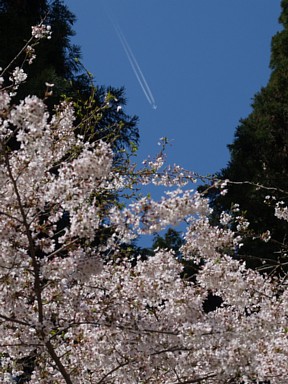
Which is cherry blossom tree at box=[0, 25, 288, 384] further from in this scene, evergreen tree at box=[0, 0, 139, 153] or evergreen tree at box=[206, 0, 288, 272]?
evergreen tree at box=[206, 0, 288, 272]

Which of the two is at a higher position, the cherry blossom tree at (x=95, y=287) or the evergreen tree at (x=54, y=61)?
the evergreen tree at (x=54, y=61)

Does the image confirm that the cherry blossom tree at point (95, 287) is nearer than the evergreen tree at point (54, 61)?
Yes

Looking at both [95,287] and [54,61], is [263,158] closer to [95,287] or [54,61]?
[54,61]

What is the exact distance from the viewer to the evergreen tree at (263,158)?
44.6 feet

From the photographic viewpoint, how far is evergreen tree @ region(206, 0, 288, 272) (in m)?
13.6

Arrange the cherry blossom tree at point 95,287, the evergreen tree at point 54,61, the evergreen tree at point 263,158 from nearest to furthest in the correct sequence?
the cherry blossom tree at point 95,287
the evergreen tree at point 54,61
the evergreen tree at point 263,158

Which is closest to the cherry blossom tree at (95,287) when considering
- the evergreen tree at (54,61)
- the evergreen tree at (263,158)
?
the evergreen tree at (54,61)

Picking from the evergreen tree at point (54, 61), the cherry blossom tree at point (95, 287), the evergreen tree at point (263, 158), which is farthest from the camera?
the evergreen tree at point (263, 158)

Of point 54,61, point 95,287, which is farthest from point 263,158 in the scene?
point 95,287

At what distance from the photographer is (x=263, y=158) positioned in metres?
14.9

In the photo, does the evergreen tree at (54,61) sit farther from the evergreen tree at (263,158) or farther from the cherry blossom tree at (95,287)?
the cherry blossom tree at (95,287)

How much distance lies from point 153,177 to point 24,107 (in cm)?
264

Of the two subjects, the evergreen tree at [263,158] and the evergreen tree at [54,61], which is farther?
the evergreen tree at [263,158]

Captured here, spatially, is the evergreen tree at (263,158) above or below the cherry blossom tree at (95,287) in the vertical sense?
above
